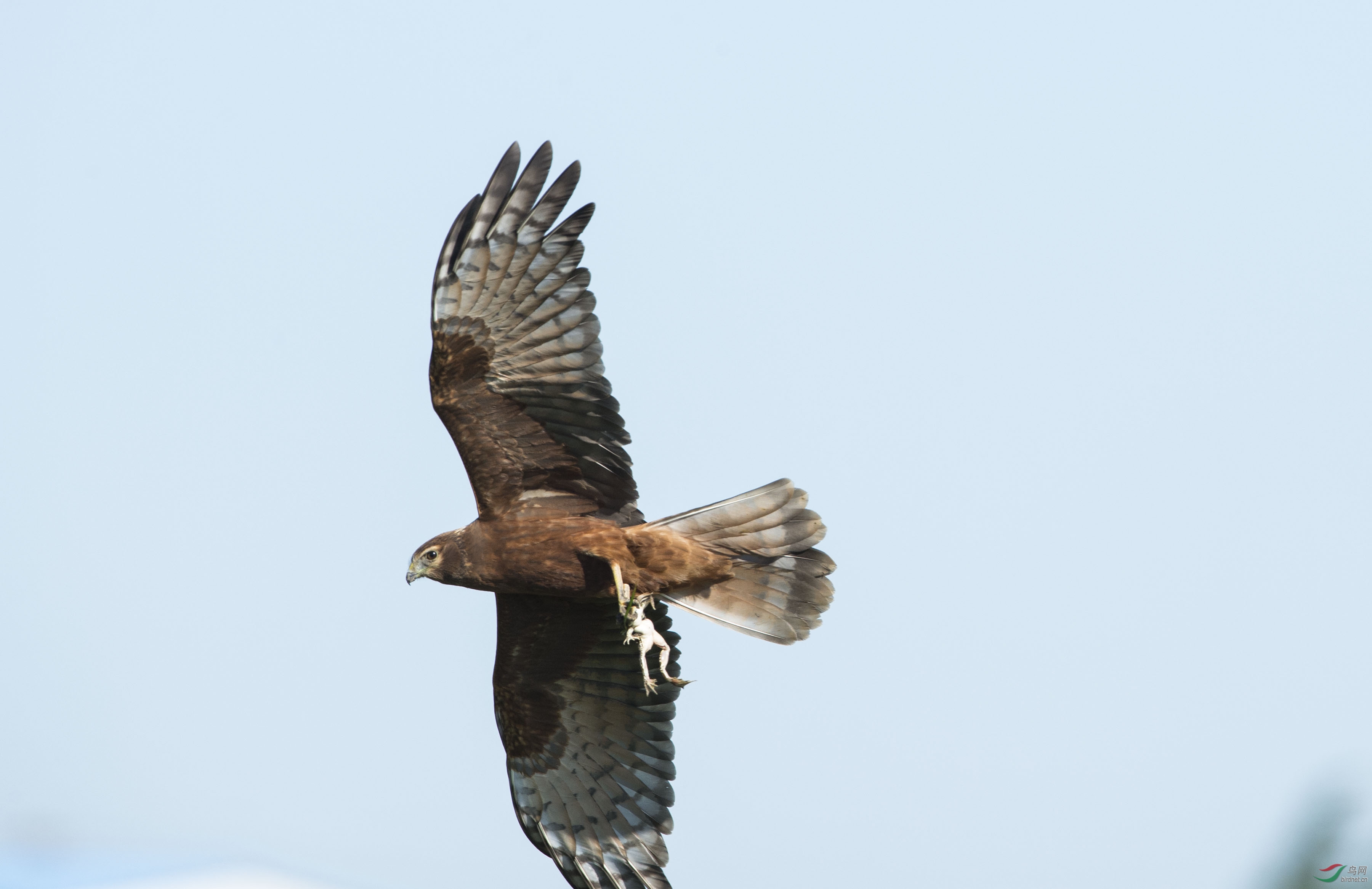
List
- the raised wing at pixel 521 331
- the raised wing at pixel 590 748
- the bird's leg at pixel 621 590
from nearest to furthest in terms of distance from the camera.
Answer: the raised wing at pixel 521 331, the bird's leg at pixel 621 590, the raised wing at pixel 590 748

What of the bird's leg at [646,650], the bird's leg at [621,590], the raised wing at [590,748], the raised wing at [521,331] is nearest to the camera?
the raised wing at [521,331]

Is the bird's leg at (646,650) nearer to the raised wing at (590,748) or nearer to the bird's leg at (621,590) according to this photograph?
the bird's leg at (621,590)

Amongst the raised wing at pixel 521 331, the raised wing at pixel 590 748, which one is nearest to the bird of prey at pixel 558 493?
the raised wing at pixel 521 331

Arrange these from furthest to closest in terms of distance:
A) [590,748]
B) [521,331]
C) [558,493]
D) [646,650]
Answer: [590,748]
[558,493]
[646,650]
[521,331]

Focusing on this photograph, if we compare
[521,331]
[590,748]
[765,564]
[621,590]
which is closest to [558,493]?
[621,590]

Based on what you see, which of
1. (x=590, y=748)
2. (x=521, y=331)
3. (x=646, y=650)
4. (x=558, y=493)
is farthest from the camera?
(x=590, y=748)

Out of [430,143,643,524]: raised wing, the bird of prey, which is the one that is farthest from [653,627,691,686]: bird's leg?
[430,143,643,524]: raised wing

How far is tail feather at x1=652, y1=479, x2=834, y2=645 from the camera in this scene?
8625 millimetres

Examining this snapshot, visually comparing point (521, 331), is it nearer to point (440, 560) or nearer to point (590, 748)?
point (440, 560)

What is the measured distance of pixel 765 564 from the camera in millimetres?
8805

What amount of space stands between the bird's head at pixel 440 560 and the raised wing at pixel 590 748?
31.4 inches

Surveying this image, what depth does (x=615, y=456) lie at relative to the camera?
28.3 ft

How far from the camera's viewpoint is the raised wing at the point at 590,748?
31.4ft

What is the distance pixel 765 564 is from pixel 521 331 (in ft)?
6.10
